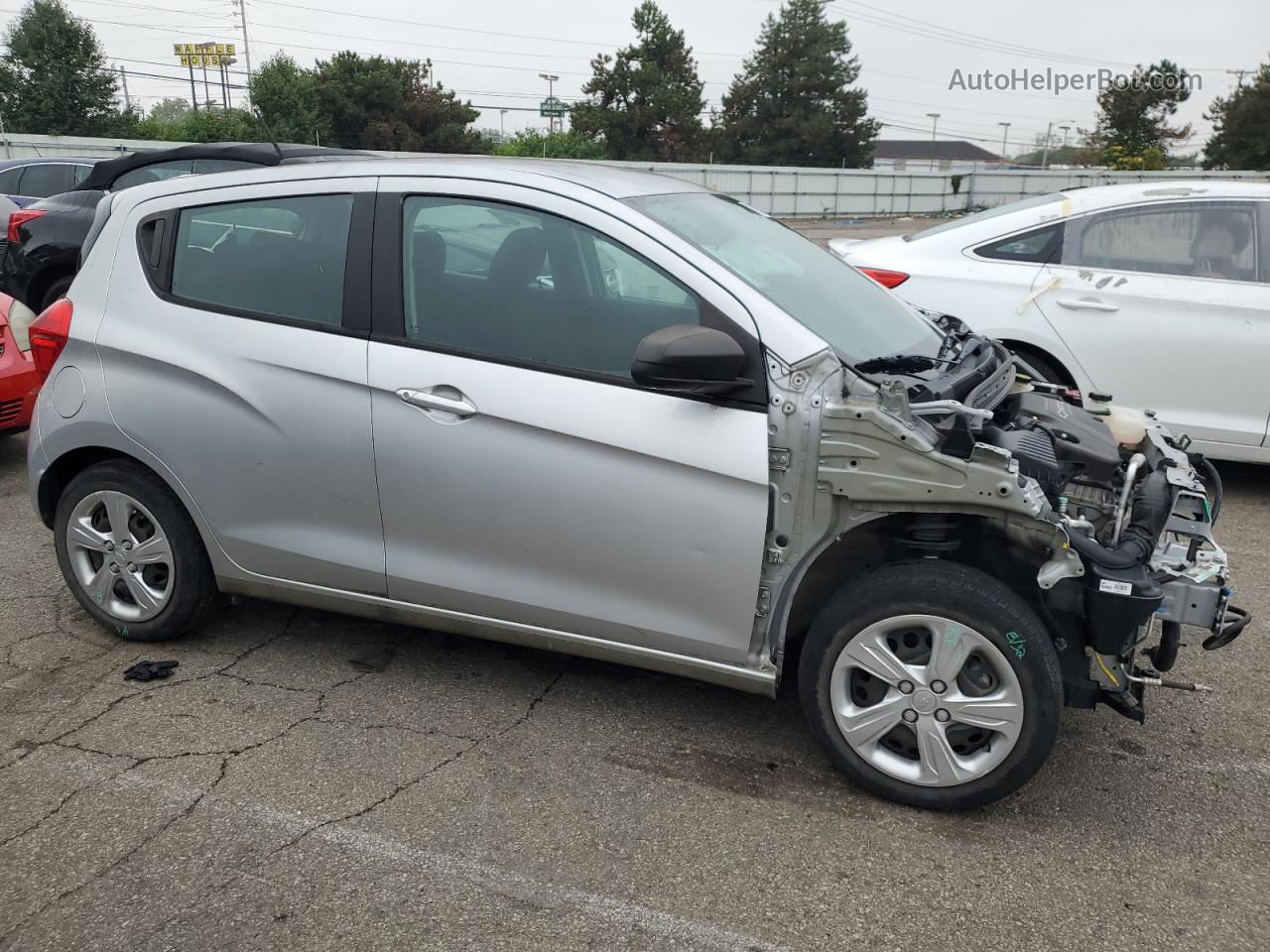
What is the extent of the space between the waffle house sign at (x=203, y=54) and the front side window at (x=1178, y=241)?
3249 inches

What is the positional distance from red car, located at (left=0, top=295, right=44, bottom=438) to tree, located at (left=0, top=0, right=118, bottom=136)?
168 feet

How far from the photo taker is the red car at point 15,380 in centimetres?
613

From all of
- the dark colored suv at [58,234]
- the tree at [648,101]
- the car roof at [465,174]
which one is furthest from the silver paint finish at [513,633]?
the tree at [648,101]

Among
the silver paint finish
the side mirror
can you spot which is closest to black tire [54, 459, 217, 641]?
the silver paint finish

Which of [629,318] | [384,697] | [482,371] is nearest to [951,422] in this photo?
[629,318]

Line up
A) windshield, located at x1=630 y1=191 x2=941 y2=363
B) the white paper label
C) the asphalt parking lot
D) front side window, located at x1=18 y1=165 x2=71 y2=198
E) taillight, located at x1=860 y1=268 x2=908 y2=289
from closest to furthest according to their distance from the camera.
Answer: the asphalt parking lot → the white paper label → windshield, located at x1=630 y1=191 x2=941 y2=363 → taillight, located at x1=860 y1=268 x2=908 y2=289 → front side window, located at x1=18 y1=165 x2=71 y2=198

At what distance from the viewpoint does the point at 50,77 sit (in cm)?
5047

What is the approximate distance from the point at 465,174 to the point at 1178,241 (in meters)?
4.09

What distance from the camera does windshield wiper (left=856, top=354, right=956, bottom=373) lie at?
3143mm

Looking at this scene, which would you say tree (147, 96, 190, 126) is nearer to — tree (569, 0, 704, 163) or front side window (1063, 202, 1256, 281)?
tree (569, 0, 704, 163)

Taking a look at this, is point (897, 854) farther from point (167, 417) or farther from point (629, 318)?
point (167, 417)

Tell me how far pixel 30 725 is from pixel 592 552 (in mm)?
1944

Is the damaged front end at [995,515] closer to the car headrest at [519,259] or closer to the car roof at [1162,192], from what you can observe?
the car headrest at [519,259]

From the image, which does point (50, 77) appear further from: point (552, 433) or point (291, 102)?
point (552, 433)
